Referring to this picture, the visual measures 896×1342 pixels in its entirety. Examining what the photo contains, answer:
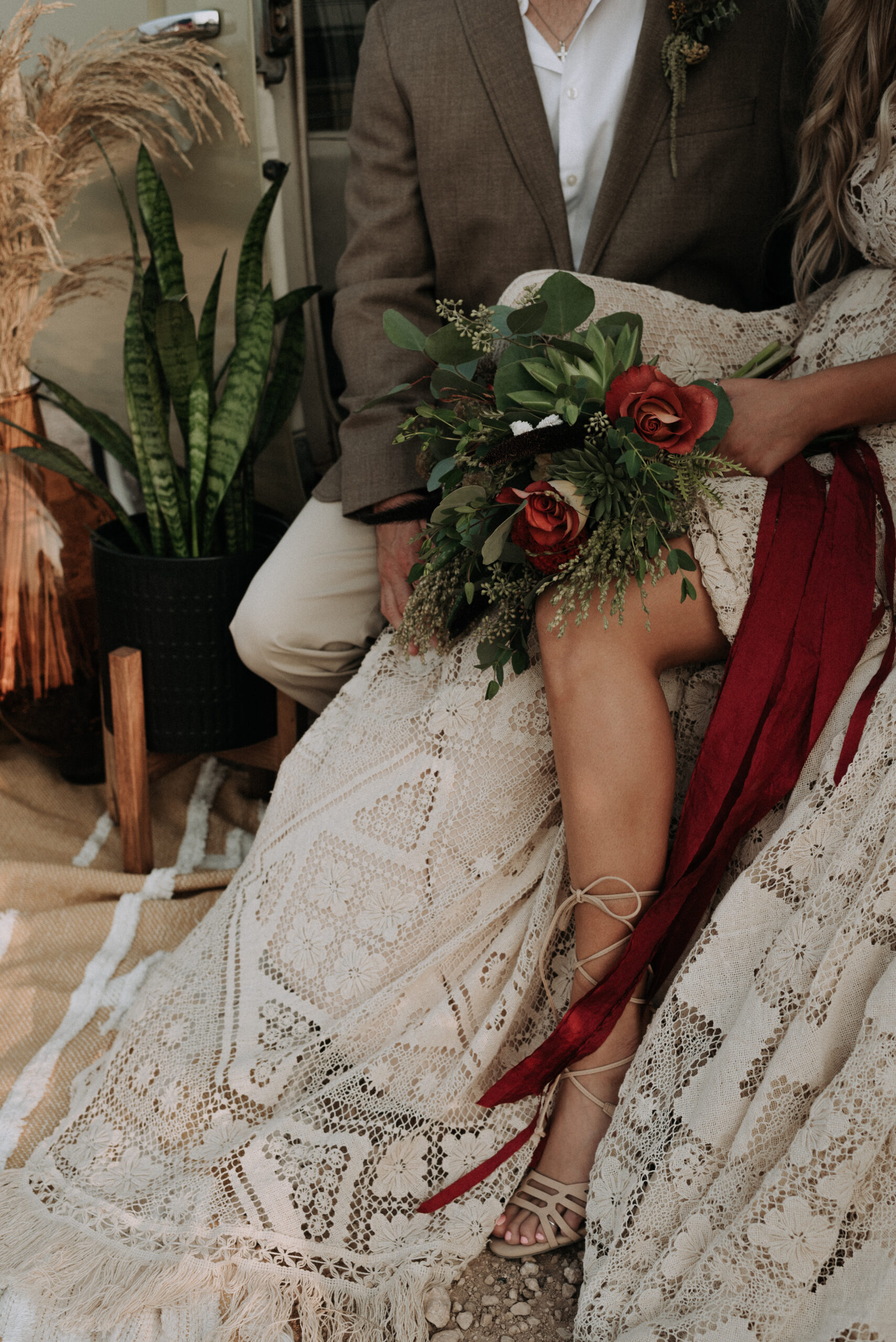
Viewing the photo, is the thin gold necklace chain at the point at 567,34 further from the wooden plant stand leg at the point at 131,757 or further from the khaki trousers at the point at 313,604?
the wooden plant stand leg at the point at 131,757

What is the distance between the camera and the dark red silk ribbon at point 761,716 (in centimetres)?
126

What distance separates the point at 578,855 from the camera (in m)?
1.30

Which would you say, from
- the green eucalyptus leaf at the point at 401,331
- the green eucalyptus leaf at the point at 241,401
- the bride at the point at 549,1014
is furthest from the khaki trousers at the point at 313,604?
the green eucalyptus leaf at the point at 401,331

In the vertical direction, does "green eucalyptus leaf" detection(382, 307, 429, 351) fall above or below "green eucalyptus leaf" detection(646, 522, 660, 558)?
above

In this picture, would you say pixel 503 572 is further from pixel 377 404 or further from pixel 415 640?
pixel 377 404

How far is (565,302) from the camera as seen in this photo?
131 cm

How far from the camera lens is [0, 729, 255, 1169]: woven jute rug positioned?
61.4 inches

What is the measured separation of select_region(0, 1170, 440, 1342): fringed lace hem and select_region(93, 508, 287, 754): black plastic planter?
99cm

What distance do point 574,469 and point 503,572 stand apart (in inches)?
8.4

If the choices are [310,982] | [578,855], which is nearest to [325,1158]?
[310,982]

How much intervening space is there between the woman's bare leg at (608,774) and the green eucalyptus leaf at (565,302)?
317mm

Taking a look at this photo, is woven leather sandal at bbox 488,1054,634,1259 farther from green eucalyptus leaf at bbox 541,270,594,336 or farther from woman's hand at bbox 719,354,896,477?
green eucalyptus leaf at bbox 541,270,594,336

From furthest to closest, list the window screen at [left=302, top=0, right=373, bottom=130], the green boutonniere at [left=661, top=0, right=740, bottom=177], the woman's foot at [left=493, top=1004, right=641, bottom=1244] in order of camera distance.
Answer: the window screen at [left=302, top=0, right=373, bottom=130], the green boutonniere at [left=661, top=0, right=740, bottom=177], the woman's foot at [left=493, top=1004, right=641, bottom=1244]

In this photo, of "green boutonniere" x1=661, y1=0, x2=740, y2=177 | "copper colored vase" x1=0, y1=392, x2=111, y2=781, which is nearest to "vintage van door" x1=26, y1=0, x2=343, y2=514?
"copper colored vase" x1=0, y1=392, x2=111, y2=781
